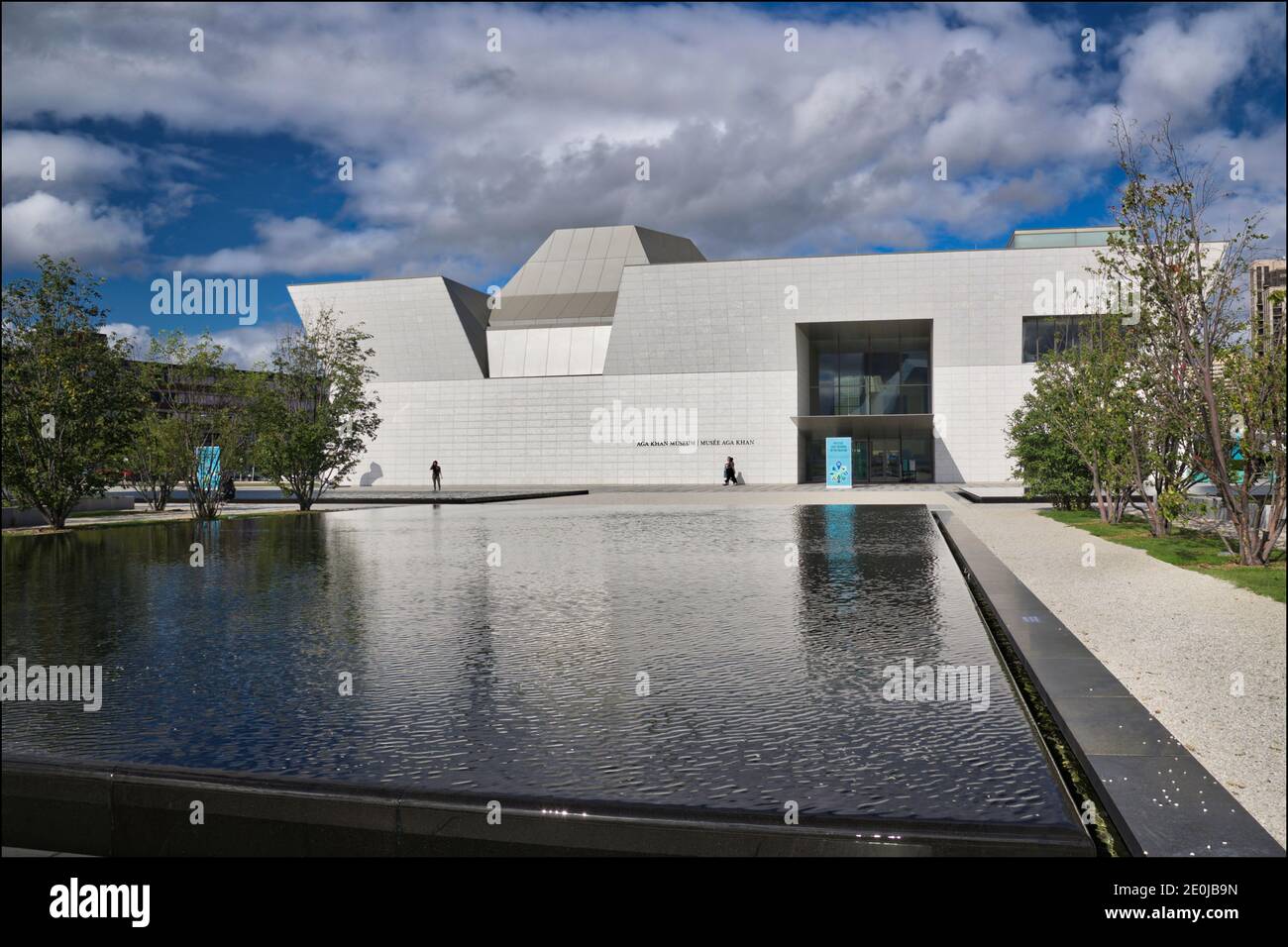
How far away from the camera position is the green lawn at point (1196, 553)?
429 inches

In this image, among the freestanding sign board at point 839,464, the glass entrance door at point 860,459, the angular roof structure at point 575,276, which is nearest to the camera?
the freestanding sign board at point 839,464

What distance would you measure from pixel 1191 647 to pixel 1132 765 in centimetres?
362

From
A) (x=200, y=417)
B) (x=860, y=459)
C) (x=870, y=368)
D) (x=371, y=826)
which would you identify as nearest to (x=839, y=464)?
(x=860, y=459)

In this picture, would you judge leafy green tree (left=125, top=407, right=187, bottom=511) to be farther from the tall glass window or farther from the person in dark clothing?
the tall glass window

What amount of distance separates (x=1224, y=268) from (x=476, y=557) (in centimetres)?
1242

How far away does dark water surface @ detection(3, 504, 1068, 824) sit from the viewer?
4.39 metres

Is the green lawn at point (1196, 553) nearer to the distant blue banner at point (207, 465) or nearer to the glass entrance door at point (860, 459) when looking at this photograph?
the distant blue banner at point (207, 465)

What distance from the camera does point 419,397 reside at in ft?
193

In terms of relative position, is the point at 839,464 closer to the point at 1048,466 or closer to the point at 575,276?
the point at 1048,466

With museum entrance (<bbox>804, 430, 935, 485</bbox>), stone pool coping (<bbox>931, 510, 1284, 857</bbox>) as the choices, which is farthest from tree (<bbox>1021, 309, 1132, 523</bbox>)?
museum entrance (<bbox>804, 430, 935, 485</bbox>)

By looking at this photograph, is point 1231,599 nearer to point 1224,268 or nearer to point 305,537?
point 1224,268

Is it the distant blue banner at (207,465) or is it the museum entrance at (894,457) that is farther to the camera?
the museum entrance at (894,457)

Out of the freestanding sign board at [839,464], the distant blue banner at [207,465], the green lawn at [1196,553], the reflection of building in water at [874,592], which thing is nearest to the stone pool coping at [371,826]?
the reflection of building in water at [874,592]

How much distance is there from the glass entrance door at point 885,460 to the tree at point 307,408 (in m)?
33.3
